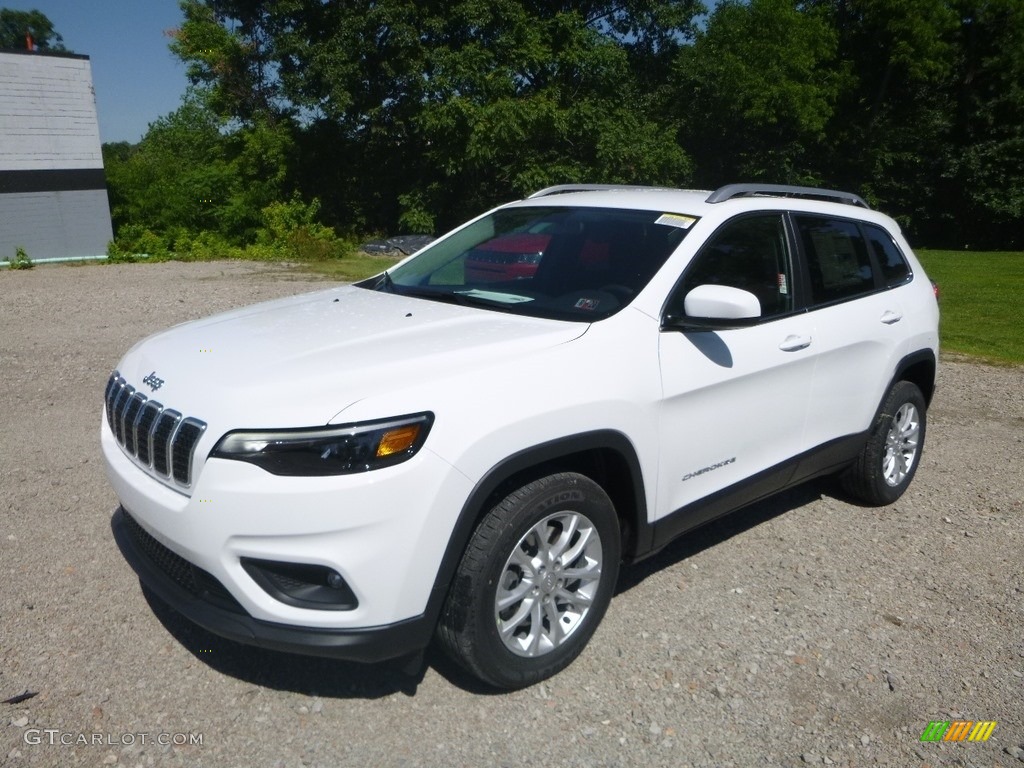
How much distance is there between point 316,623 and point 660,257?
2.08 metres

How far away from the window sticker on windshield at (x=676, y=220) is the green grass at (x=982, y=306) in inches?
293

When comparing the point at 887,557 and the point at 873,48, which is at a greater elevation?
the point at 873,48

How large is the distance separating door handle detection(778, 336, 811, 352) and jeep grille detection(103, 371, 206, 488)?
2575mm

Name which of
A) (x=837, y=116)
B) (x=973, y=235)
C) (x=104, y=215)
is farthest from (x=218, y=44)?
(x=973, y=235)

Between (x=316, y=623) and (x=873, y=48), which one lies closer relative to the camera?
(x=316, y=623)

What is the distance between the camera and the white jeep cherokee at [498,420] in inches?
111

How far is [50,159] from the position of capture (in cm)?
2319

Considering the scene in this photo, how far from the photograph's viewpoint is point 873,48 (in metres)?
33.0

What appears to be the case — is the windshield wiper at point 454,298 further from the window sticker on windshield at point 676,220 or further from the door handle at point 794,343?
the door handle at point 794,343

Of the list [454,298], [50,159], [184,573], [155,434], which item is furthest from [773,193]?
[50,159]

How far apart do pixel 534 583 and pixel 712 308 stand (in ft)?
4.16

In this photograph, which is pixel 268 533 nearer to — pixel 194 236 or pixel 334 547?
pixel 334 547

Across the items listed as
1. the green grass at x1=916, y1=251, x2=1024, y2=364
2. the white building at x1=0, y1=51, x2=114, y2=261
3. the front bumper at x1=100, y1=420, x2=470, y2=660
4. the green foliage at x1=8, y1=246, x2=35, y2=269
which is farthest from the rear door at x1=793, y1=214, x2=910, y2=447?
the white building at x1=0, y1=51, x2=114, y2=261

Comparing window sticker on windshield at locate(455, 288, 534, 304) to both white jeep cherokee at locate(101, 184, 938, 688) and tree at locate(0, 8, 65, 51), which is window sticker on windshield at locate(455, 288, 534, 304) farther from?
tree at locate(0, 8, 65, 51)
